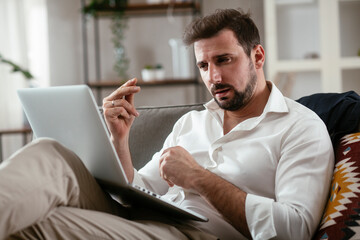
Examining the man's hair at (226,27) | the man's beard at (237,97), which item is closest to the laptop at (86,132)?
the man's beard at (237,97)

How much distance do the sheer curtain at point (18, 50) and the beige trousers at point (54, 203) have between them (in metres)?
3.05

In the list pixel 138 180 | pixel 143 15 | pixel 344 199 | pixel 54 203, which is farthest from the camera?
pixel 143 15

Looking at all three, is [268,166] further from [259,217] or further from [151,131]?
[151,131]

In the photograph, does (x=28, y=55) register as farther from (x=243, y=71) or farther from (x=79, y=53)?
(x=243, y=71)

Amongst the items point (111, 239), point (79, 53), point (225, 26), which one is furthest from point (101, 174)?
point (79, 53)

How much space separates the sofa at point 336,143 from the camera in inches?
44.3

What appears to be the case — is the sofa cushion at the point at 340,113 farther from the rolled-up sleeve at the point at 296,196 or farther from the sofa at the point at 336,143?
the rolled-up sleeve at the point at 296,196

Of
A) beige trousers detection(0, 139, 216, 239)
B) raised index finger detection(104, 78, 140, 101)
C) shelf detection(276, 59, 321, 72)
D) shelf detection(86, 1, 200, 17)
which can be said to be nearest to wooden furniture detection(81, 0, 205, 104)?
shelf detection(86, 1, 200, 17)

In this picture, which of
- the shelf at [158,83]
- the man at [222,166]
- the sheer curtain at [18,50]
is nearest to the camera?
the man at [222,166]

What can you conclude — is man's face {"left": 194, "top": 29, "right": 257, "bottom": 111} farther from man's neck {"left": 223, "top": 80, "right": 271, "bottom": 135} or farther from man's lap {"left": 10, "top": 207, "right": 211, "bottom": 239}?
man's lap {"left": 10, "top": 207, "right": 211, "bottom": 239}

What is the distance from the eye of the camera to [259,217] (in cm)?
117

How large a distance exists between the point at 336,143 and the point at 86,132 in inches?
28.3

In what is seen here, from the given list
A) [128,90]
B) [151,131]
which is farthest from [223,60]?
[151,131]

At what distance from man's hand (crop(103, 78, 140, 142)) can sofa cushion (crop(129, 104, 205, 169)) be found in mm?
286
